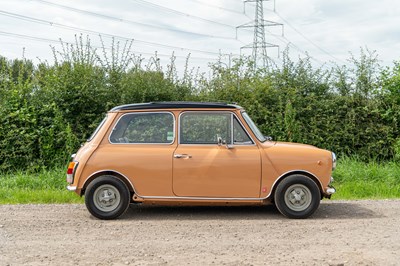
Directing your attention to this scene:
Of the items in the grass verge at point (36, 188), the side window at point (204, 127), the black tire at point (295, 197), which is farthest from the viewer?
the grass verge at point (36, 188)

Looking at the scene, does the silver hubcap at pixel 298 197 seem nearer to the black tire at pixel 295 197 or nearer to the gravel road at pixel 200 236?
the black tire at pixel 295 197

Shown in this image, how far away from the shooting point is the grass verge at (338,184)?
31.6 ft

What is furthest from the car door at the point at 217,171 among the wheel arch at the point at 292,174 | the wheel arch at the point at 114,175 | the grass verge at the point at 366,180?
the grass verge at the point at 366,180

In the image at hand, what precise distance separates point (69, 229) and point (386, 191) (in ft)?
21.2

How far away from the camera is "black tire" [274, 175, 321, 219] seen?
7.73 meters

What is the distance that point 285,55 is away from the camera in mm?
13961

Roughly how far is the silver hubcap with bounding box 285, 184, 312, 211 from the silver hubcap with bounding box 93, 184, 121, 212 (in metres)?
2.61

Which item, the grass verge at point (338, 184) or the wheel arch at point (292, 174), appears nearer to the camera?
the wheel arch at point (292, 174)

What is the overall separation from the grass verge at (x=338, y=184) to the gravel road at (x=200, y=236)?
0.76 metres

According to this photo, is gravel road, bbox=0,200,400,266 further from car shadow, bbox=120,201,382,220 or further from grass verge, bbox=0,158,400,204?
grass verge, bbox=0,158,400,204

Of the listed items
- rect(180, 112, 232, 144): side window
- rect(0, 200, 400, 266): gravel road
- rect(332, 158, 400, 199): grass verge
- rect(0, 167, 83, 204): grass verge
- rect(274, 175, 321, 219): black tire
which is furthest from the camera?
rect(332, 158, 400, 199): grass verge

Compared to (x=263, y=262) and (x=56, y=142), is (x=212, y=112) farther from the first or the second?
(x=56, y=142)

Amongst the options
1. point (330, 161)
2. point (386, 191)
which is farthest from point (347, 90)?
point (330, 161)

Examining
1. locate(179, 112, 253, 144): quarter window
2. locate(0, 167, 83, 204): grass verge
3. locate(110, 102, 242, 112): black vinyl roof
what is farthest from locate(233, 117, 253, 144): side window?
locate(0, 167, 83, 204): grass verge
